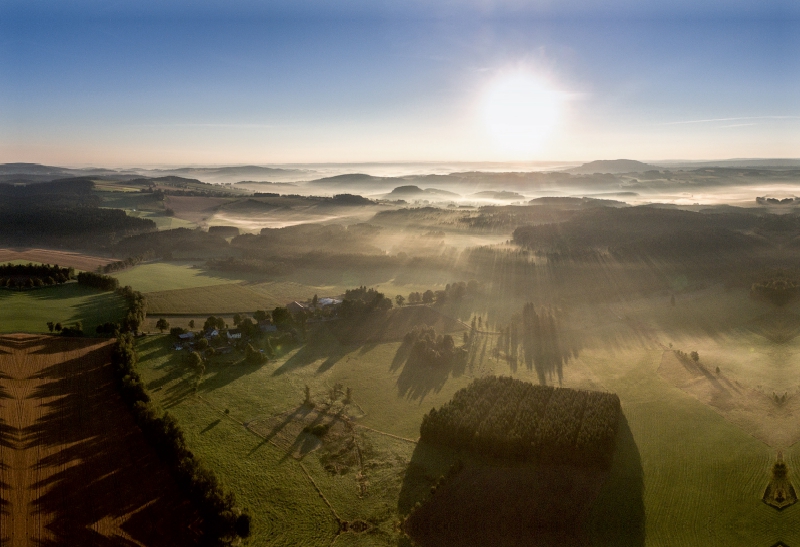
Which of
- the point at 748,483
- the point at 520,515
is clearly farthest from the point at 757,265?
the point at 520,515

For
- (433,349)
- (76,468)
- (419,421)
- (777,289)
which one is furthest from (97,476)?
(777,289)

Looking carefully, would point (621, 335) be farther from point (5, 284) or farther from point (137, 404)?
point (5, 284)

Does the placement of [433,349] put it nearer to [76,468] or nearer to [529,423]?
[529,423]

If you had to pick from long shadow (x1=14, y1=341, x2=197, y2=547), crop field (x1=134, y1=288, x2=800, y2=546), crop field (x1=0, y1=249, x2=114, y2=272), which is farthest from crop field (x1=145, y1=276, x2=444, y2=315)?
long shadow (x1=14, y1=341, x2=197, y2=547)

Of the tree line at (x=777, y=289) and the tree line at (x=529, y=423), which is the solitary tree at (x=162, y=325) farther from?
the tree line at (x=777, y=289)

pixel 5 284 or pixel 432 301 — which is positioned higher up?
pixel 5 284

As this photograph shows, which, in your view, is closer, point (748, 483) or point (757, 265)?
point (748, 483)
